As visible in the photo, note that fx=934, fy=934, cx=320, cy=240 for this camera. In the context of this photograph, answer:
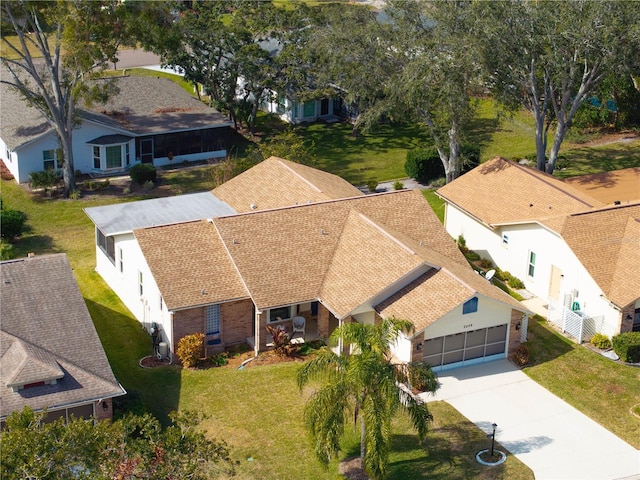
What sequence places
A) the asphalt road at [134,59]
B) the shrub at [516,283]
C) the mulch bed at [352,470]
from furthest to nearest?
1. the asphalt road at [134,59]
2. the shrub at [516,283]
3. the mulch bed at [352,470]

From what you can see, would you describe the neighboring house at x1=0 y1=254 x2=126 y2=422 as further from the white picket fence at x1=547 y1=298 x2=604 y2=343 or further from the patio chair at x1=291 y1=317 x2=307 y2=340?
the white picket fence at x1=547 y1=298 x2=604 y2=343

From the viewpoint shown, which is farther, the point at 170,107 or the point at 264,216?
the point at 170,107

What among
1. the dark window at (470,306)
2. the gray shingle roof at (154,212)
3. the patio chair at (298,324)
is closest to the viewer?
the dark window at (470,306)

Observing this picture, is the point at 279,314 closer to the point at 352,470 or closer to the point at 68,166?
the point at 352,470

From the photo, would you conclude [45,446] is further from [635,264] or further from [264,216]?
[635,264]

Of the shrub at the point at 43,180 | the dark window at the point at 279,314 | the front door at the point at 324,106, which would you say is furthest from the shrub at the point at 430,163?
the dark window at the point at 279,314

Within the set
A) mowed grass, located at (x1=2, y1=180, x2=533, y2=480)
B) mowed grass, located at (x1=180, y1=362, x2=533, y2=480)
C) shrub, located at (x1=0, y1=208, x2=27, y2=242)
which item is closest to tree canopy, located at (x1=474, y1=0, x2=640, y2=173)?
mowed grass, located at (x1=2, y1=180, x2=533, y2=480)

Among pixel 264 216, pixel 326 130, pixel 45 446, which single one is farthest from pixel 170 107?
pixel 45 446

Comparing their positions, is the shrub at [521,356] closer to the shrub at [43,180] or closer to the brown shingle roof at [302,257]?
the brown shingle roof at [302,257]
